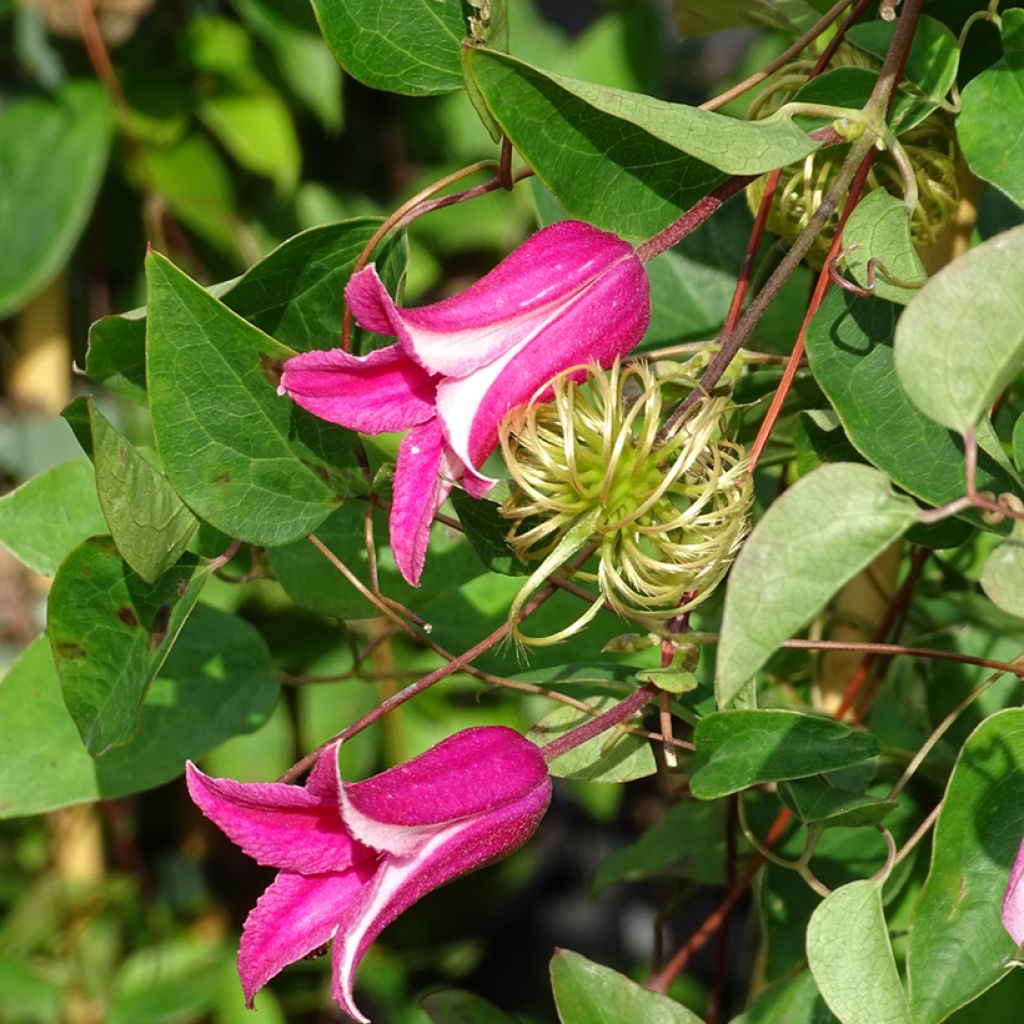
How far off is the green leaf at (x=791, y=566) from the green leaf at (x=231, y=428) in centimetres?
20

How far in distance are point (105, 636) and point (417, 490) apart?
0.15 m

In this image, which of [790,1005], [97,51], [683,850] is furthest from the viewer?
[97,51]

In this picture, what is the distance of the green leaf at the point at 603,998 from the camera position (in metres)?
0.55

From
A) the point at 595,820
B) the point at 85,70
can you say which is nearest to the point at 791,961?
the point at 85,70

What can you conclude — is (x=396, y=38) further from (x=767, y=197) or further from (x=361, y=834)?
(x=361, y=834)

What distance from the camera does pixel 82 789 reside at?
63 cm

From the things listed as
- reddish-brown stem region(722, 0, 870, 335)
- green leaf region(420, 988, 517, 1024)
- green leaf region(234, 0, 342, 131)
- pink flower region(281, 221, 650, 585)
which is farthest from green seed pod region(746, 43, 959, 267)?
green leaf region(234, 0, 342, 131)

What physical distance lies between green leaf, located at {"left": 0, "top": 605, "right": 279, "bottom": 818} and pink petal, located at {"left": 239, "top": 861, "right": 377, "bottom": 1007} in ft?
0.62

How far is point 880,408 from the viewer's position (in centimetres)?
49

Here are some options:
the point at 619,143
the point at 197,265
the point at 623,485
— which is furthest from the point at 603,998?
the point at 197,265

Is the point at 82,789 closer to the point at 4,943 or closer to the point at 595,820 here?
the point at 4,943

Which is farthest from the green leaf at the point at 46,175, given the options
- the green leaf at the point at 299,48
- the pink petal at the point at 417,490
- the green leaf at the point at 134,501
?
the pink petal at the point at 417,490

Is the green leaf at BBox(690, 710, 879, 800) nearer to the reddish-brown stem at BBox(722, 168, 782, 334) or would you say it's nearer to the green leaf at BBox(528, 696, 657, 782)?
the green leaf at BBox(528, 696, 657, 782)

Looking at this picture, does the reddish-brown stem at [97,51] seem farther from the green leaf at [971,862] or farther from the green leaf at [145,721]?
the green leaf at [971,862]
